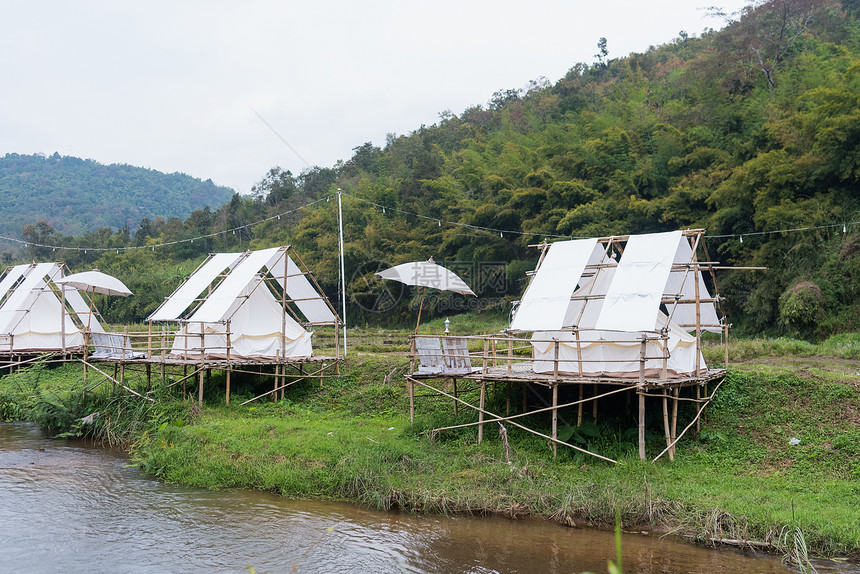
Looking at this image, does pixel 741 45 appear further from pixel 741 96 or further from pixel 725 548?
pixel 725 548

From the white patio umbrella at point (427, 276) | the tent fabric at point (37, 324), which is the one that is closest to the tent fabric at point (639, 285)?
the white patio umbrella at point (427, 276)

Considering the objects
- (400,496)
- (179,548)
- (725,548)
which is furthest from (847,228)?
(179,548)

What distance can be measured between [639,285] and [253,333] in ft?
33.4

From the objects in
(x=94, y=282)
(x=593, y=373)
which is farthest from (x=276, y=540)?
(x=94, y=282)

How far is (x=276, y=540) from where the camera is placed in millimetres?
9047

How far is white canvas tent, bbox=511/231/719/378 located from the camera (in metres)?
10.8

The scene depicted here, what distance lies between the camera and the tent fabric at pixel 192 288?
1666 cm

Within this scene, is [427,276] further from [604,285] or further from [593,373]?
[593,373]

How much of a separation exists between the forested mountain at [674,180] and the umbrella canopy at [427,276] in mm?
12380

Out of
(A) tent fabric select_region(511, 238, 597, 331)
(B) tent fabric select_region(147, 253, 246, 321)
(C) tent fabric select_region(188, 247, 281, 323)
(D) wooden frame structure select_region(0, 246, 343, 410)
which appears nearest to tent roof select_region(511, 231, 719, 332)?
(A) tent fabric select_region(511, 238, 597, 331)

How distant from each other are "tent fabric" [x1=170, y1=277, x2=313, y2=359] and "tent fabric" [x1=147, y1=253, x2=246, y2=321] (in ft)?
1.65

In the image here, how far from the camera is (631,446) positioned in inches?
450

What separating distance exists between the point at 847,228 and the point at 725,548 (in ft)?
55.8

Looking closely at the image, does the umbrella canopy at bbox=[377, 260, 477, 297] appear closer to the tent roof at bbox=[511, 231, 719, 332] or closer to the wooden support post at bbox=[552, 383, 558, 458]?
the tent roof at bbox=[511, 231, 719, 332]
